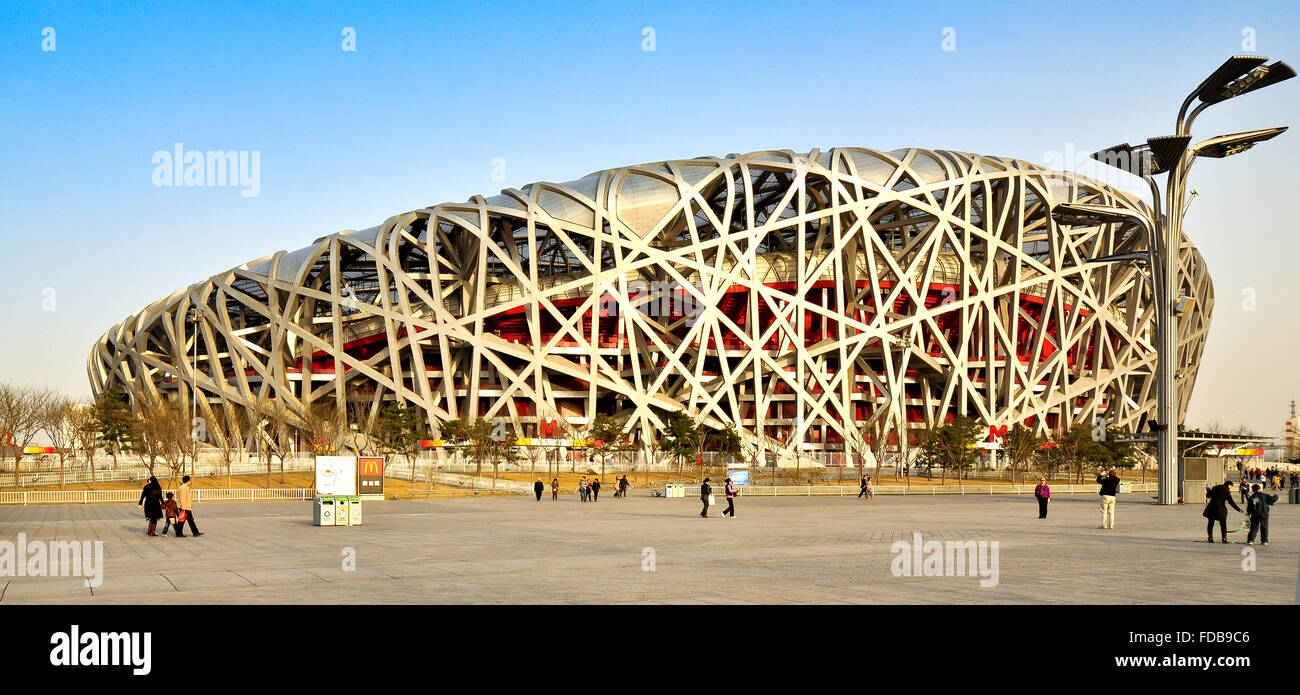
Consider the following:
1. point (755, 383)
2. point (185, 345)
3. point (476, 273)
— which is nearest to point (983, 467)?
point (755, 383)

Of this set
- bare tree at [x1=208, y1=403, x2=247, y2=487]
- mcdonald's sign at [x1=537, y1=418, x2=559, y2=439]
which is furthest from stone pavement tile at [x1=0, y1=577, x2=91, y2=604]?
mcdonald's sign at [x1=537, y1=418, x2=559, y2=439]

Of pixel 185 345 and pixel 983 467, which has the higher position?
pixel 185 345

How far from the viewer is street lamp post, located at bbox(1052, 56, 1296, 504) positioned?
41219mm

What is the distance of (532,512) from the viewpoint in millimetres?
34406

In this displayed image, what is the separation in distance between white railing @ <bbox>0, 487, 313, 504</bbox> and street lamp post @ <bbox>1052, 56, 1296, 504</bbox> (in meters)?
34.8

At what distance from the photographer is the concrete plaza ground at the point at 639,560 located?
12.6m

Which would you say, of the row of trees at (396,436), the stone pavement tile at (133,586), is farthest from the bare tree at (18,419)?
the stone pavement tile at (133,586)

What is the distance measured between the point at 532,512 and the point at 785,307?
41376mm

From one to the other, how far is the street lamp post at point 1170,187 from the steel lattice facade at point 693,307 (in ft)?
85.0

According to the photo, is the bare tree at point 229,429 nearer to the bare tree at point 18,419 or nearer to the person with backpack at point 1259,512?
the bare tree at point 18,419

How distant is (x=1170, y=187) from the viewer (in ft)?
148

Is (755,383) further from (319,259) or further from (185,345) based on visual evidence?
(185,345)

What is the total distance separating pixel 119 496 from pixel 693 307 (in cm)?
4020

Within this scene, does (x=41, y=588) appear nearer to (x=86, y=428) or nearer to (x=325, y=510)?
(x=325, y=510)
